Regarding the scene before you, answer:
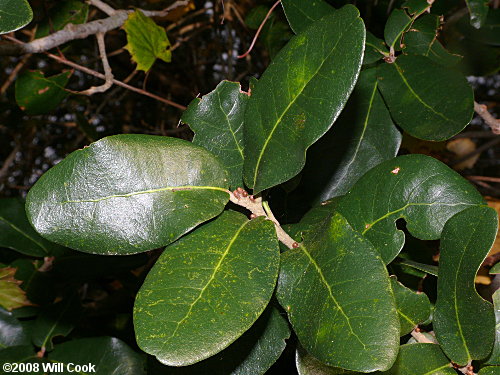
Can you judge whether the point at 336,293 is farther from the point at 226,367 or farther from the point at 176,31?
the point at 176,31

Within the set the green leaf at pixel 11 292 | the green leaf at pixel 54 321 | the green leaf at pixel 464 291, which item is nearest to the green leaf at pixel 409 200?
the green leaf at pixel 464 291

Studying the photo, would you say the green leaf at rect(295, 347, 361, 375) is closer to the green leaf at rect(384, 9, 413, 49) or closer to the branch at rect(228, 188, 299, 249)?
the branch at rect(228, 188, 299, 249)

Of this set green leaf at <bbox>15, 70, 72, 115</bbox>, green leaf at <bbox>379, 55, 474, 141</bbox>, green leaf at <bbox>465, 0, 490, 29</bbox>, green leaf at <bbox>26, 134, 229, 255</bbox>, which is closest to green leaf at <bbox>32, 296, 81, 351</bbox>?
green leaf at <bbox>15, 70, 72, 115</bbox>

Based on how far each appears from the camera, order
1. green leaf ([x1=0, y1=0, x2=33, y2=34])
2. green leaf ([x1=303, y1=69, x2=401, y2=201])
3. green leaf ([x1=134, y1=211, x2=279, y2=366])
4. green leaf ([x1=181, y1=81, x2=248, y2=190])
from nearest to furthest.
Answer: green leaf ([x1=134, y1=211, x2=279, y2=366]) → green leaf ([x1=0, y1=0, x2=33, y2=34]) → green leaf ([x1=181, y1=81, x2=248, y2=190]) → green leaf ([x1=303, y1=69, x2=401, y2=201])

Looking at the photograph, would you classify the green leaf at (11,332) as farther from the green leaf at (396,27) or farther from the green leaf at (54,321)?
the green leaf at (396,27)

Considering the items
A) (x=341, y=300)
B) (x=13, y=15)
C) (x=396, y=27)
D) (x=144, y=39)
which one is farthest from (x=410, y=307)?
(x=144, y=39)
